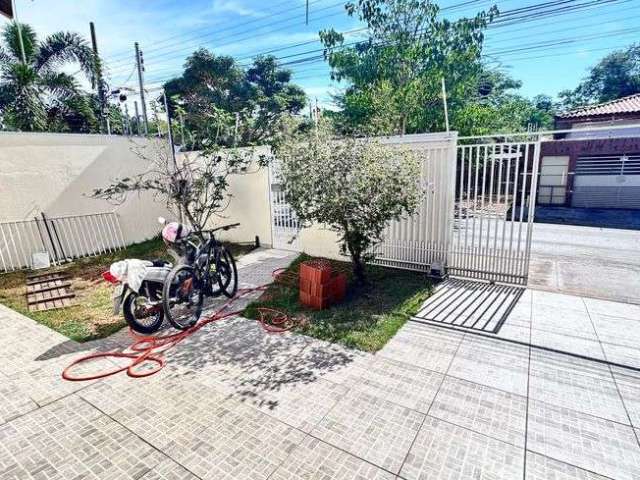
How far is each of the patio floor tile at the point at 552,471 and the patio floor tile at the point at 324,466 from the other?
816mm

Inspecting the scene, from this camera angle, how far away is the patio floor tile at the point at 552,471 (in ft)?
6.33

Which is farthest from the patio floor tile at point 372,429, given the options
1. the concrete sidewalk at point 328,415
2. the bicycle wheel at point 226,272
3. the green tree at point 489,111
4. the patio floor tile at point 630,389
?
the green tree at point 489,111

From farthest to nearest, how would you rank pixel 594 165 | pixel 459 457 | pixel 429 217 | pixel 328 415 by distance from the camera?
1. pixel 594 165
2. pixel 429 217
3. pixel 328 415
4. pixel 459 457

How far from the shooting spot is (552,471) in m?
1.97

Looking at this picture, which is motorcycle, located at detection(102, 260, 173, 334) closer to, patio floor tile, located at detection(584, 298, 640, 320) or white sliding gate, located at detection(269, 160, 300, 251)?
white sliding gate, located at detection(269, 160, 300, 251)

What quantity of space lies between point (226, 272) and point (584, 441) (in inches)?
166

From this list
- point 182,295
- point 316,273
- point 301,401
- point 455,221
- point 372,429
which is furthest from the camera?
point 455,221

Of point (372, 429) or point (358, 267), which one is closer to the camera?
point (372, 429)

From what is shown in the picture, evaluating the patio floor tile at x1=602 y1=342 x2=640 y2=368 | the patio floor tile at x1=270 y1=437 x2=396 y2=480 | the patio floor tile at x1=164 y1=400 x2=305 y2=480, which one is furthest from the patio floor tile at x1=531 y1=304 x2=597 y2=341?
the patio floor tile at x1=164 y1=400 x2=305 y2=480

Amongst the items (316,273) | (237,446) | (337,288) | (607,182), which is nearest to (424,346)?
(337,288)

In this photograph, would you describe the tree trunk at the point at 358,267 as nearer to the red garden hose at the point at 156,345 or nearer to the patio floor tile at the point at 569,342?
the red garden hose at the point at 156,345

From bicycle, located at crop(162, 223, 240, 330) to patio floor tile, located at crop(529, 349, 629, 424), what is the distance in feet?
11.5

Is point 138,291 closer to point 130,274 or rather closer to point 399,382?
point 130,274

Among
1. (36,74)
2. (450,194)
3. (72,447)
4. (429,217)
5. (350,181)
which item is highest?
(36,74)
